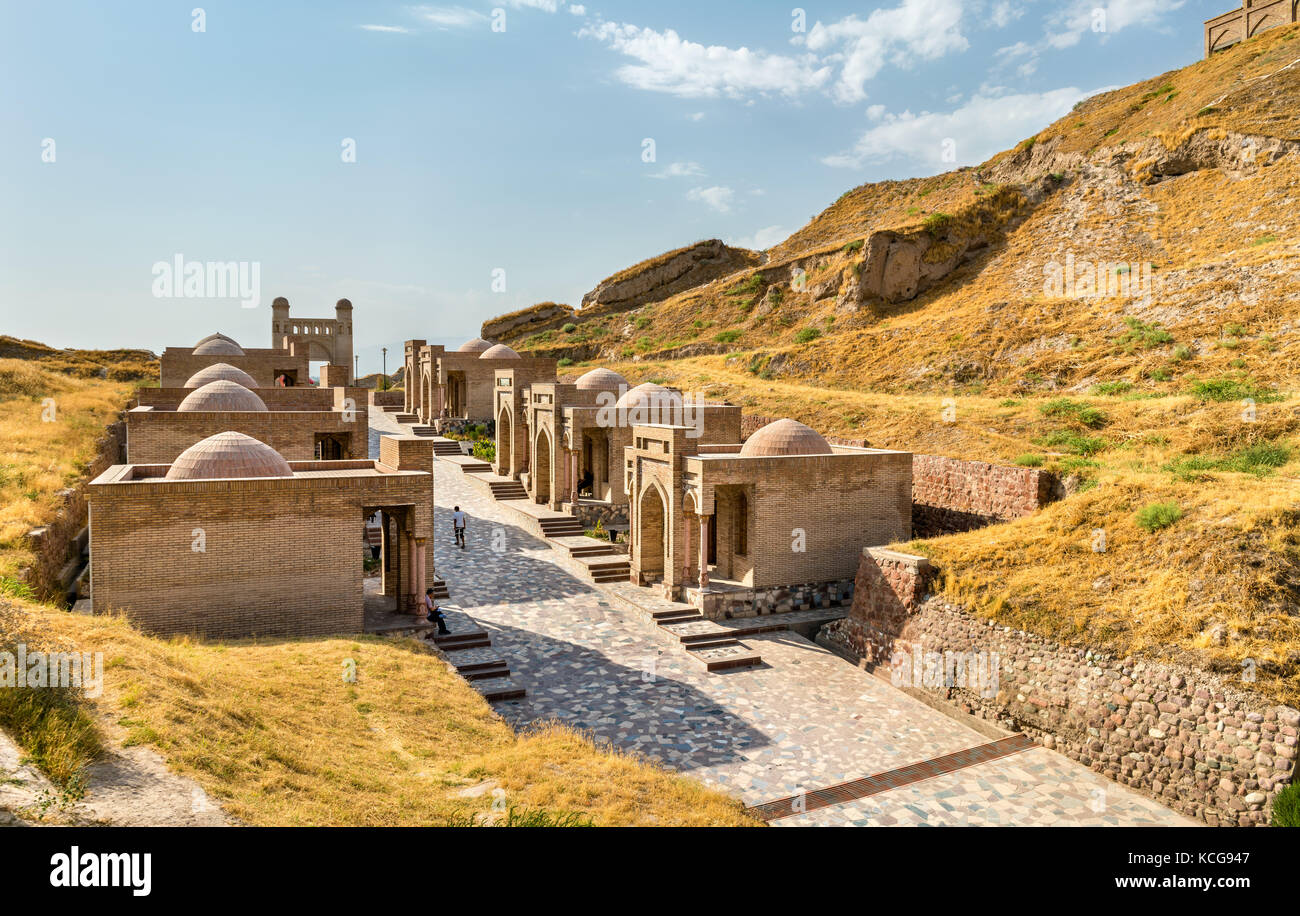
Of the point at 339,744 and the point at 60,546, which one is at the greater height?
the point at 60,546

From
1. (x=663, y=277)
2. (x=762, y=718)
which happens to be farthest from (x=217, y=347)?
(x=663, y=277)

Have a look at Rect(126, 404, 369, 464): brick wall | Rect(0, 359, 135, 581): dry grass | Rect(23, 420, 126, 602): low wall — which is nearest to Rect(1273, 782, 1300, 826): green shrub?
Rect(0, 359, 135, 581): dry grass

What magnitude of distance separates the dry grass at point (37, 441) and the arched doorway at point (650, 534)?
13.2m

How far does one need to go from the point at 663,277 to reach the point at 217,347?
4329 centimetres

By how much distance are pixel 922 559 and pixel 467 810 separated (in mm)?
11907

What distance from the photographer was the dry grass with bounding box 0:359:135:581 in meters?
16.8

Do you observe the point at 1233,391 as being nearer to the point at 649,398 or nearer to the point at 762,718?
the point at 649,398

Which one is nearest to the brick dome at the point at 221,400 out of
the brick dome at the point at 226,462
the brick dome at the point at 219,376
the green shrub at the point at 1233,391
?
the brick dome at the point at 219,376

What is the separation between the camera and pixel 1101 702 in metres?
12.9

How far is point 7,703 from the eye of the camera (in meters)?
7.10

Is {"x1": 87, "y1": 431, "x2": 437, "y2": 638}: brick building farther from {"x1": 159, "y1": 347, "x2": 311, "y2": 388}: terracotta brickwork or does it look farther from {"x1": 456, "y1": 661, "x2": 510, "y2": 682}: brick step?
{"x1": 159, "y1": 347, "x2": 311, "y2": 388}: terracotta brickwork
